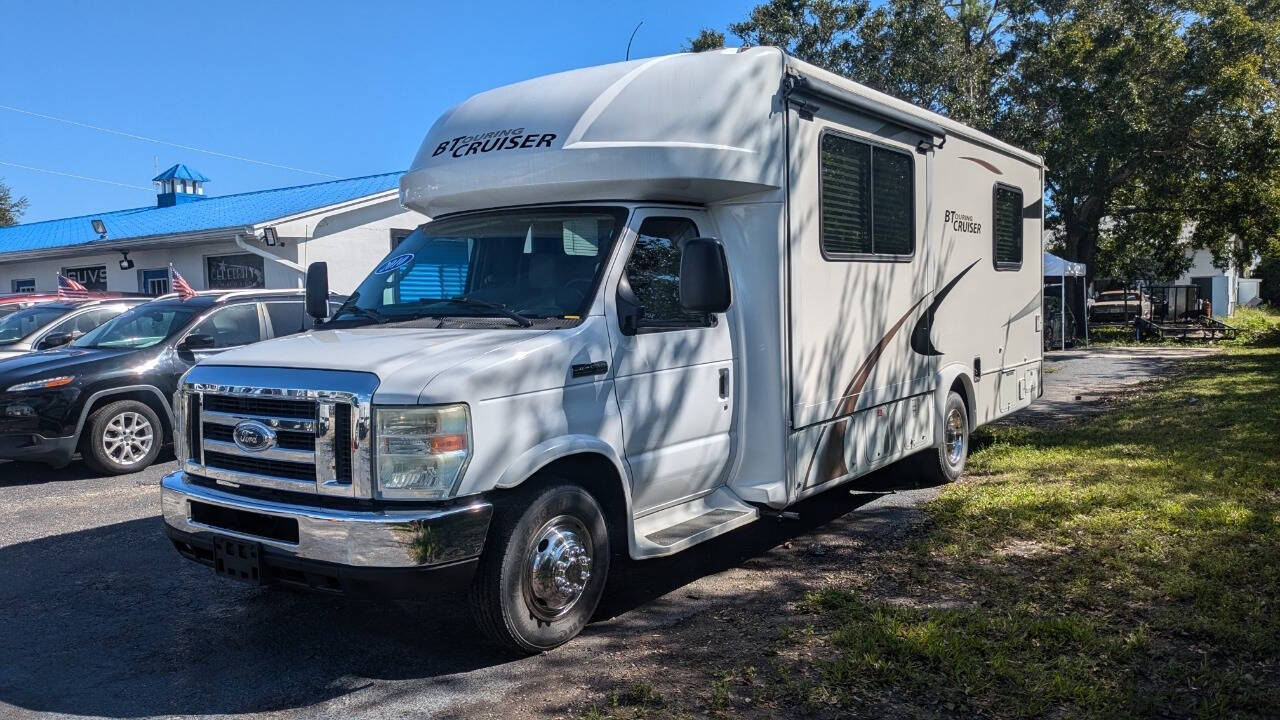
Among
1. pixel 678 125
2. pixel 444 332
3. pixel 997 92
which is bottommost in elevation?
pixel 444 332

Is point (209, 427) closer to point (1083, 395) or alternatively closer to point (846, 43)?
point (1083, 395)

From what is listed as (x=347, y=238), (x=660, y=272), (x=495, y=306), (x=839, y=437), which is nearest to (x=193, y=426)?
(x=495, y=306)

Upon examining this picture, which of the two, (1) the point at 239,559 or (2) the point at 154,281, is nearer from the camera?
(1) the point at 239,559

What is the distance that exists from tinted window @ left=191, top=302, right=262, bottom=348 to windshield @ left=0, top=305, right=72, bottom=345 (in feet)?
11.7

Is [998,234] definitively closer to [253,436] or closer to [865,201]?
[865,201]

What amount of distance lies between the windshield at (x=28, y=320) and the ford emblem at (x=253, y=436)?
29.8 ft

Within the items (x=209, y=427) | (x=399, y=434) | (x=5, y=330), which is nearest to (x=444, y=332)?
(x=399, y=434)

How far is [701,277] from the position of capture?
4.91 meters

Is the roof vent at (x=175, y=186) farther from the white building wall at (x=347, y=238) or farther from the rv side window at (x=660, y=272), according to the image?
the rv side window at (x=660, y=272)

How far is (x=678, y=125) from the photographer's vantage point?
527 cm

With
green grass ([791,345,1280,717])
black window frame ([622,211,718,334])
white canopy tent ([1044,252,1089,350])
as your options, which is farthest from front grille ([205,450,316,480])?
white canopy tent ([1044,252,1089,350])

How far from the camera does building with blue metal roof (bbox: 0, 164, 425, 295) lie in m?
18.0

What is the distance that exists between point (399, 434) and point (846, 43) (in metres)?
20.8

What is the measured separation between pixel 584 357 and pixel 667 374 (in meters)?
0.65
